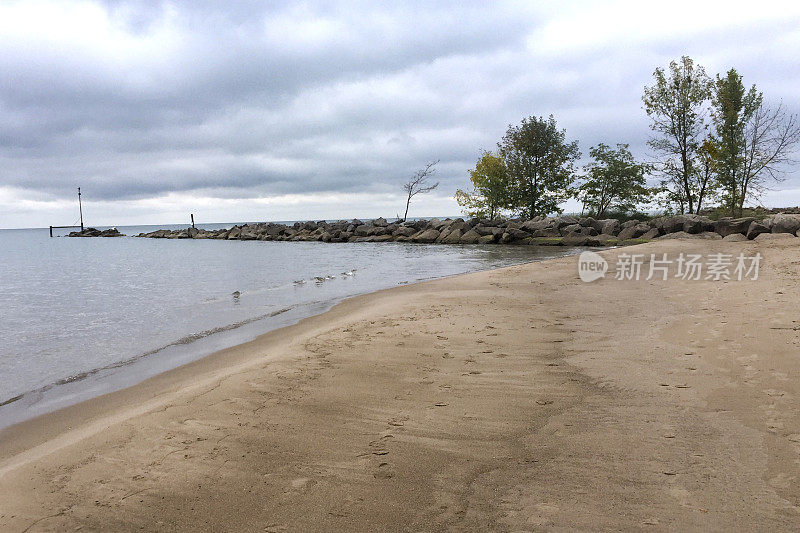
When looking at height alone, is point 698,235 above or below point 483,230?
below

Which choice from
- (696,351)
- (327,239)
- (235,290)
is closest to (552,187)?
(327,239)

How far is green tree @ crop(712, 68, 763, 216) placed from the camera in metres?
27.0

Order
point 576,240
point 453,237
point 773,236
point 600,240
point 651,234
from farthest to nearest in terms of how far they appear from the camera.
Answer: point 453,237 → point 576,240 → point 600,240 → point 651,234 → point 773,236

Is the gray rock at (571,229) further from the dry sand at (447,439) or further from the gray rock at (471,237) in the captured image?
the dry sand at (447,439)

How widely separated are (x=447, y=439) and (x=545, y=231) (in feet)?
107

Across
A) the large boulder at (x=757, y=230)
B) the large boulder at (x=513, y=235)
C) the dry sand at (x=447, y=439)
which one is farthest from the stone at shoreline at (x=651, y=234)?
the dry sand at (x=447, y=439)

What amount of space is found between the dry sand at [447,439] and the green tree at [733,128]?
86.7 ft

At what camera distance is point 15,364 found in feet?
22.6

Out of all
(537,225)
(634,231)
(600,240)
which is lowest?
(600,240)

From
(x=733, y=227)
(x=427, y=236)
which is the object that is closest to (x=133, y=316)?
(x=733, y=227)

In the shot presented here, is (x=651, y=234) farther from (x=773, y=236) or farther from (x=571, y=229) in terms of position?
(x=773, y=236)

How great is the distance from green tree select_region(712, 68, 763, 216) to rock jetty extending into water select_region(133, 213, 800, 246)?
13.3ft

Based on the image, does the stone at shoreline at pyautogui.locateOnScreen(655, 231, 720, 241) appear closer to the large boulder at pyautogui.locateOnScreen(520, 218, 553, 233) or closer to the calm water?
the calm water

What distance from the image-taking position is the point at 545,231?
33938mm
